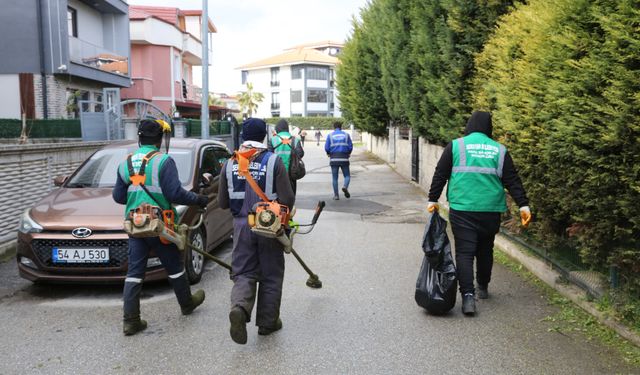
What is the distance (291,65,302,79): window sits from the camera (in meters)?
81.9

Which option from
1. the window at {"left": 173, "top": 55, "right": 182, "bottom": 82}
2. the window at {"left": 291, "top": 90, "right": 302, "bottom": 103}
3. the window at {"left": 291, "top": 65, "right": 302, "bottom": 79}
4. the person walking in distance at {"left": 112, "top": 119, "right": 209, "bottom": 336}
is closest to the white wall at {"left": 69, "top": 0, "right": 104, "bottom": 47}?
the window at {"left": 173, "top": 55, "right": 182, "bottom": 82}

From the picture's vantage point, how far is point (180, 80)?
35844 millimetres

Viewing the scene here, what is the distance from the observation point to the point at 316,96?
82562 millimetres

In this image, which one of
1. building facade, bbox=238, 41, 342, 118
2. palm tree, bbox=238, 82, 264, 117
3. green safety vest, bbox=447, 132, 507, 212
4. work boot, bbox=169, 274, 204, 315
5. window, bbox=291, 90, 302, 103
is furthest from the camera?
palm tree, bbox=238, 82, 264, 117

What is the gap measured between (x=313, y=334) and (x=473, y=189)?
6.22ft

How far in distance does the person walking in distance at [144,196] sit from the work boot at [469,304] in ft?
8.23

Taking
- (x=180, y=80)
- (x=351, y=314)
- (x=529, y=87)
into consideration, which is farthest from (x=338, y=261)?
(x=180, y=80)

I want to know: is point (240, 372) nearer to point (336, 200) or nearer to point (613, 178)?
point (613, 178)

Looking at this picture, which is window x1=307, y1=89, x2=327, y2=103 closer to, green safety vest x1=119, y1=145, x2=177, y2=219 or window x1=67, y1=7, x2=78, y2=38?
window x1=67, y1=7, x2=78, y2=38

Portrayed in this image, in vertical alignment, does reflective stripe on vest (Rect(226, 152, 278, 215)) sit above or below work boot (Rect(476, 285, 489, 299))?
above

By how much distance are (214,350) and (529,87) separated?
3.82m

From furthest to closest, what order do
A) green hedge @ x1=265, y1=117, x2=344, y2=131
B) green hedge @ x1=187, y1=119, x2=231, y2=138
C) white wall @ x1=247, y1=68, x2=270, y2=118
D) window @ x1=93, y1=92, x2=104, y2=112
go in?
1. white wall @ x1=247, y1=68, x2=270, y2=118
2. green hedge @ x1=265, y1=117, x2=344, y2=131
3. window @ x1=93, y1=92, x2=104, y2=112
4. green hedge @ x1=187, y1=119, x2=231, y2=138

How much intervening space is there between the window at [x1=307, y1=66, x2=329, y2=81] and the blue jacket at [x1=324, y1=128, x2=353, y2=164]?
69873mm

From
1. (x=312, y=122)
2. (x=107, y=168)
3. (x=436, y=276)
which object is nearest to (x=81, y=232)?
(x=107, y=168)
